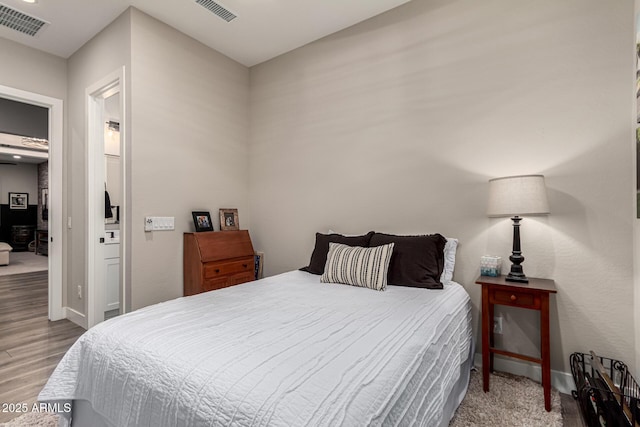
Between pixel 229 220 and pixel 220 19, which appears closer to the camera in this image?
pixel 220 19

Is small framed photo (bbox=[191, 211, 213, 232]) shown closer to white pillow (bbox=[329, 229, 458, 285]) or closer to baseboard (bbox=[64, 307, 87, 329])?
baseboard (bbox=[64, 307, 87, 329])

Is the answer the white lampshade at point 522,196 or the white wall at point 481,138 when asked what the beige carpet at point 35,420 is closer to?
the white wall at point 481,138

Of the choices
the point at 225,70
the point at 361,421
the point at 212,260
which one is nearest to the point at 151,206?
the point at 212,260

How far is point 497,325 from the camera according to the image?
2275 millimetres

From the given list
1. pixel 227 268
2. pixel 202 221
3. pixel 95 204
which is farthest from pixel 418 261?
pixel 95 204

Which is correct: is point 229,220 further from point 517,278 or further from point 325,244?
point 517,278

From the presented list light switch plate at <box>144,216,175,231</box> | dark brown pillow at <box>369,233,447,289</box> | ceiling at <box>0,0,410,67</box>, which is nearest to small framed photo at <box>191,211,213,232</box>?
light switch plate at <box>144,216,175,231</box>

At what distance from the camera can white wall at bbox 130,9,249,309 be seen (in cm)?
266

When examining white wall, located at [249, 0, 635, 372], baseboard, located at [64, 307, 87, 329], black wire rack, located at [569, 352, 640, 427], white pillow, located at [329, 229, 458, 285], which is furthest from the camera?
baseboard, located at [64, 307, 87, 329]

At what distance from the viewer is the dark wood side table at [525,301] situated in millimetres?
1812

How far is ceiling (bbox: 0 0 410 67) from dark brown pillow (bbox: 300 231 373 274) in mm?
2024

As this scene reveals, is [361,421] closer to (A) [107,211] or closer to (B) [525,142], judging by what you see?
(B) [525,142]

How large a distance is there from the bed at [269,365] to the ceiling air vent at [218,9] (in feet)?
7.99

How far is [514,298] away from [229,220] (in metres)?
2.76
